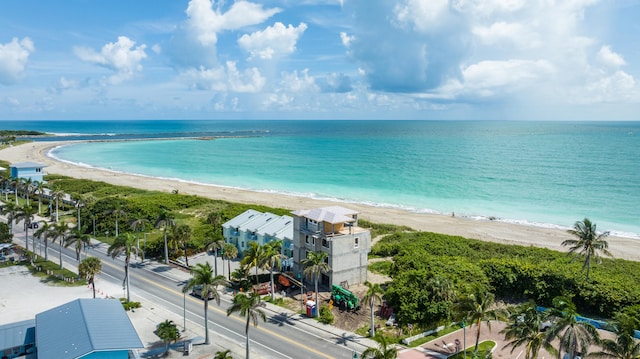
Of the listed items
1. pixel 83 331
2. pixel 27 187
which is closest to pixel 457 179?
pixel 27 187

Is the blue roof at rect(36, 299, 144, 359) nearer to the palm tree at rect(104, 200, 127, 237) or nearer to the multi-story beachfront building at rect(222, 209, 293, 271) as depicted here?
the multi-story beachfront building at rect(222, 209, 293, 271)

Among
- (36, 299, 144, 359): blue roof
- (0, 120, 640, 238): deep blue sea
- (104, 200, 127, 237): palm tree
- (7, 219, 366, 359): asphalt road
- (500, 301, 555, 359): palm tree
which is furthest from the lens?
(0, 120, 640, 238): deep blue sea

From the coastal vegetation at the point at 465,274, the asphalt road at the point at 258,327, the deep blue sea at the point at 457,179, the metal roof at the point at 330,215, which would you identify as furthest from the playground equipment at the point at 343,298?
the deep blue sea at the point at 457,179

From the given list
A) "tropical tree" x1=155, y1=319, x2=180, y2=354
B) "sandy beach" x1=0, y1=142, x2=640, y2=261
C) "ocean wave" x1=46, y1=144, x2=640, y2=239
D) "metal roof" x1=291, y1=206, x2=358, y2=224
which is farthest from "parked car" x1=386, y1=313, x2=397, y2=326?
"ocean wave" x1=46, y1=144, x2=640, y2=239

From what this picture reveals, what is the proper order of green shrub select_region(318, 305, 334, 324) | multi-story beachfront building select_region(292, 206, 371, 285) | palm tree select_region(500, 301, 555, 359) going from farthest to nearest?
multi-story beachfront building select_region(292, 206, 371, 285)
green shrub select_region(318, 305, 334, 324)
palm tree select_region(500, 301, 555, 359)

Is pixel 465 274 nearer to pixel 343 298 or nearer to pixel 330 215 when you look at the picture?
pixel 343 298

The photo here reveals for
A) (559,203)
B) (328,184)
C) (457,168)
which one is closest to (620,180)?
(559,203)

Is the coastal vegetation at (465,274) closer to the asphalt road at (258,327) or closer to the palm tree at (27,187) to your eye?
the asphalt road at (258,327)
